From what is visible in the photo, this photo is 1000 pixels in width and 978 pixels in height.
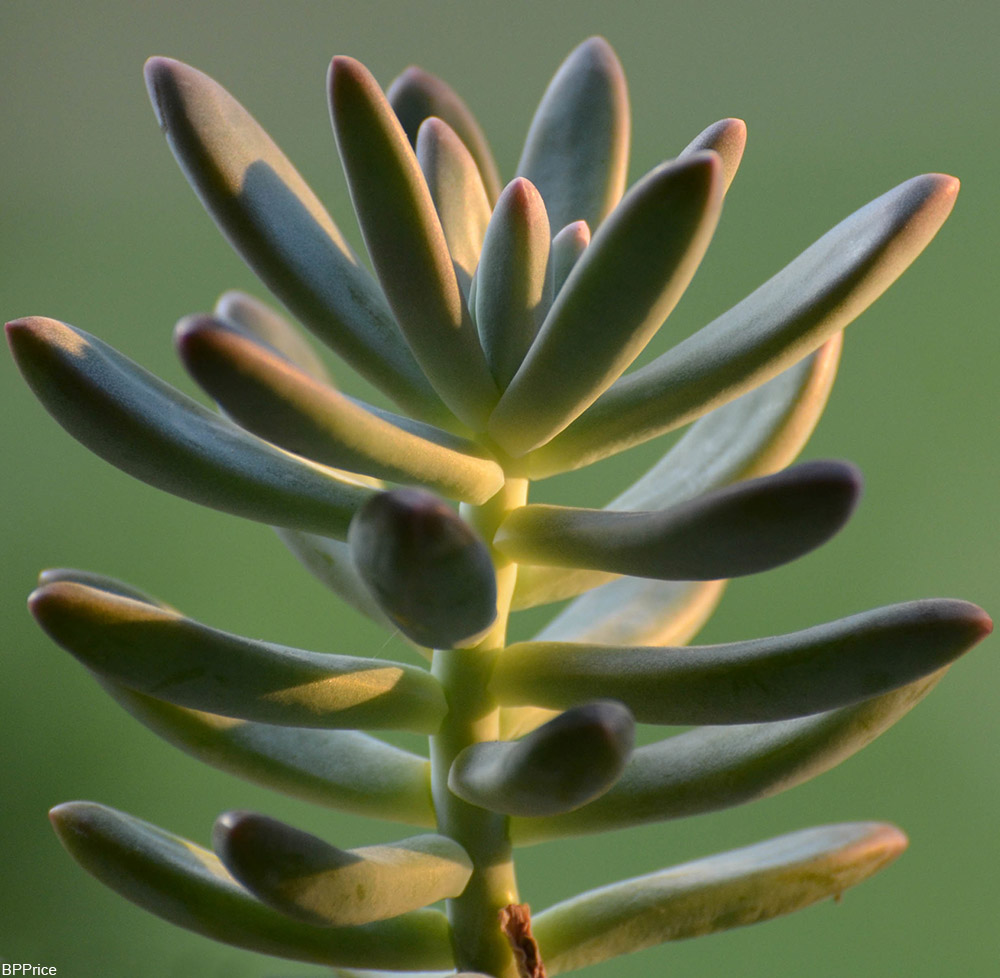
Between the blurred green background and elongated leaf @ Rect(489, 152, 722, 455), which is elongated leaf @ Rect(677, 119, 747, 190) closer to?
elongated leaf @ Rect(489, 152, 722, 455)

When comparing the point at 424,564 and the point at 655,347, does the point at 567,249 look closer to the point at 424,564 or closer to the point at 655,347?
the point at 424,564

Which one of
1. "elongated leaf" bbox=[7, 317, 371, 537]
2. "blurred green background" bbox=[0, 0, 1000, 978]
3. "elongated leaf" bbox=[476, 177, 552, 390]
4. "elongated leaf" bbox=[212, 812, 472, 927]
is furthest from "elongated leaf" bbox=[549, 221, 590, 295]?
"blurred green background" bbox=[0, 0, 1000, 978]

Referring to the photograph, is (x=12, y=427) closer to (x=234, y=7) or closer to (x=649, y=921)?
(x=234, y=7)

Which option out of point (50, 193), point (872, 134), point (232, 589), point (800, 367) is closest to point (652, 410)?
point (800, 367)

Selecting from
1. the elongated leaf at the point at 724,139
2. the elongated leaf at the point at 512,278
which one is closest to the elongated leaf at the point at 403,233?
the elongated leaf at the point at 512,278

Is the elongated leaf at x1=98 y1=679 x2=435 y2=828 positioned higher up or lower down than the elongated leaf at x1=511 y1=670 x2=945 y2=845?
higher up

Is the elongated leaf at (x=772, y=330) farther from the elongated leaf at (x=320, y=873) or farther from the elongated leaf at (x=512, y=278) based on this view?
the elongated leaf at (x=320, y=873)

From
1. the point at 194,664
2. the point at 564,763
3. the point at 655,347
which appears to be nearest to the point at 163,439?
the point at 194,664
